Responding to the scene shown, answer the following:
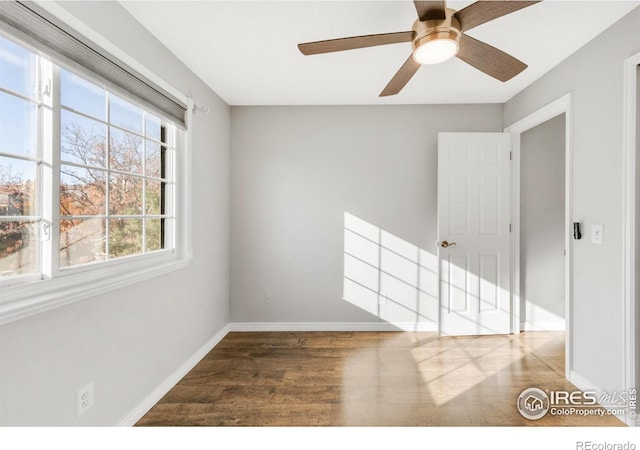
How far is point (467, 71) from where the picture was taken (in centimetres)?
287

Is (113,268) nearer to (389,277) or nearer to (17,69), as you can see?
(17,69)

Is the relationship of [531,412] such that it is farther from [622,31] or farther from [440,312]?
[622,31]

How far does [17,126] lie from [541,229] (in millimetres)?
4187

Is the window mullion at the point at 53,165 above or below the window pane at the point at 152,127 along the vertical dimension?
below

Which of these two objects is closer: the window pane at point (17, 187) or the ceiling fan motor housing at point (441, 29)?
the window pane at point (17, 187)

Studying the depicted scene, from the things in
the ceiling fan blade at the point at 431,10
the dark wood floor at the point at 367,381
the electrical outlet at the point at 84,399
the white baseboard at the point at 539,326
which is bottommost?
the dark wood floor at the point at 367,381

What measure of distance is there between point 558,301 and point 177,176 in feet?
12.6

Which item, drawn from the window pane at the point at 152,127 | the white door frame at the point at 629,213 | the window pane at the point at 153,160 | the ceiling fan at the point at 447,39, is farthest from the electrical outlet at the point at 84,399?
the white door frame at the point at 629,213

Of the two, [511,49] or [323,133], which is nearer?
[511,49]

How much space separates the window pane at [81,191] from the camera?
5.55 feet

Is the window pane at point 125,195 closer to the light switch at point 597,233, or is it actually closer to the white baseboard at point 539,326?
the light switch at point 597,233

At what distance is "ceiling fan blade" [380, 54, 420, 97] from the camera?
1.90m

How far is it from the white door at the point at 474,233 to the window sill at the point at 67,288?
2664 mm
